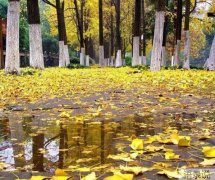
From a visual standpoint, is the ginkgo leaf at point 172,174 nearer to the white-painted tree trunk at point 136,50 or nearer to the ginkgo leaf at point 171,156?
the ginkgo leaf at point 171,156

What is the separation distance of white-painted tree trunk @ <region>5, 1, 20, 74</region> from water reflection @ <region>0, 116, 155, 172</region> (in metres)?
9.35

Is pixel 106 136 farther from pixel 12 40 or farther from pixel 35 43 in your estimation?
pixel 35 43

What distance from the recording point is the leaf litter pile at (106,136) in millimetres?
3088

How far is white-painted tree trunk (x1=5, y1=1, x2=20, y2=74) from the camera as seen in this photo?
14930mm

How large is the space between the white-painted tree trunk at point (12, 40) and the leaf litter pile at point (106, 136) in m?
6.56

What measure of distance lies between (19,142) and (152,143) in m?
1.42

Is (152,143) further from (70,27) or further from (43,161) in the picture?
(70,27)

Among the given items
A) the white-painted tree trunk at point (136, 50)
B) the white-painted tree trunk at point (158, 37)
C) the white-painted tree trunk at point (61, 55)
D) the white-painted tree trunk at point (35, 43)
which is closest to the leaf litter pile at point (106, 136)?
the white-painted tree trunk at point (158, 37)

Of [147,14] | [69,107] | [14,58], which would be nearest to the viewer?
[69,107]

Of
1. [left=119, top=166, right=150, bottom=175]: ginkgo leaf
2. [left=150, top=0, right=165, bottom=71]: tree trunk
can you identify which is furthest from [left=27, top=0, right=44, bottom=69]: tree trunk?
[left=119, top=166, right=150, bottom=175]: ginkgo leaf

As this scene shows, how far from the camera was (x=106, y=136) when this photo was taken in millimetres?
4500

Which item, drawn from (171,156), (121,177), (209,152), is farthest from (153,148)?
(121,177)

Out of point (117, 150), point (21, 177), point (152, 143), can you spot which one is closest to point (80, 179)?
point (21, 177)

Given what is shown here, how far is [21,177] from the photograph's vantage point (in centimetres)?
296
